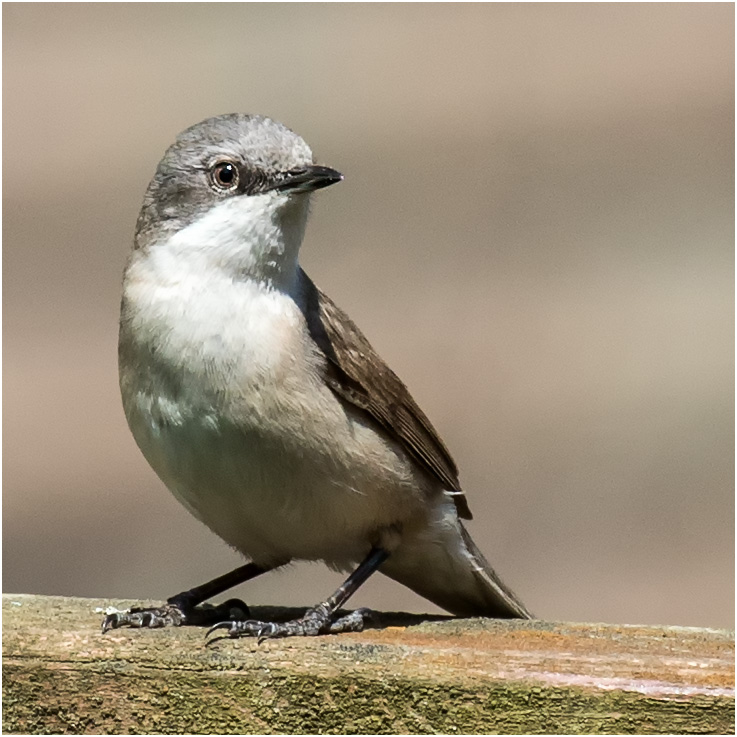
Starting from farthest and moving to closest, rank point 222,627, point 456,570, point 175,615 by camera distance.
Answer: point 456,570 → point 175,615 → point 222,627

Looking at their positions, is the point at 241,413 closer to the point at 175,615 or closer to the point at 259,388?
the point at 259,388

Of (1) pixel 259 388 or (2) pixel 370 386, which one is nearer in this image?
(1) pixel 259 388

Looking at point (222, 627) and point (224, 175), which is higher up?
point (224, 175)

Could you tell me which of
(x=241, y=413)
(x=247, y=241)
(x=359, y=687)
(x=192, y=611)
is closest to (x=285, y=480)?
(x=241, y=413)

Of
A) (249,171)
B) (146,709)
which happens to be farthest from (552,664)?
(249,171)

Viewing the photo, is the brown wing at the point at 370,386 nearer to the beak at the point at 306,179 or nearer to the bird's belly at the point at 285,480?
the bird's belly at the point at 285,480

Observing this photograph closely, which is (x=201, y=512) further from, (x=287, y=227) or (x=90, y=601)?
(x=287, y=227)
